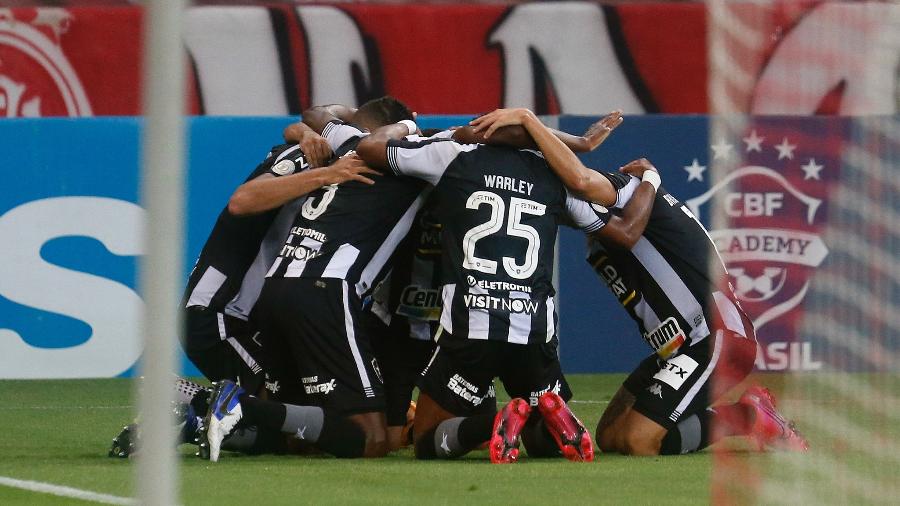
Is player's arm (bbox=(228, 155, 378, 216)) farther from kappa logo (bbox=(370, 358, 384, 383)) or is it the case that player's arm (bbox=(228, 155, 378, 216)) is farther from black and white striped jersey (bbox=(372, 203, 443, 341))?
kappa logo (bbox=(370, 358, 384, 383))

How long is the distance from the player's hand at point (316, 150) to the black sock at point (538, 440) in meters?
1.45

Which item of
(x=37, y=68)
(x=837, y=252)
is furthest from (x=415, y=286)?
(x=37, y=68)

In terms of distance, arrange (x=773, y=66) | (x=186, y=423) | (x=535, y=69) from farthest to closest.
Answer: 1. (x=535, y=69)
2. (x=186, y=423)
3. (x=773, y=66)

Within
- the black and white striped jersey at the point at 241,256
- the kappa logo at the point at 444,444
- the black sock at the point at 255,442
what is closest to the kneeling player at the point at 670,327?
the kappa logo at the point at 444,444

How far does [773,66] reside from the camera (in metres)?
4.20

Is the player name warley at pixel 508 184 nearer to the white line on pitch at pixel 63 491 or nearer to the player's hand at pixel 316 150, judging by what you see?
the player's hand at pixel 316 150

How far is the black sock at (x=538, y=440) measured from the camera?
5.95m

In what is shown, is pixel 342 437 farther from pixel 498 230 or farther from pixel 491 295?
pixel 498 230

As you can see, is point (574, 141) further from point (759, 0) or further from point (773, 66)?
point (773, 66)

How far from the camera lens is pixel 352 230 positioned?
6285 millimetres

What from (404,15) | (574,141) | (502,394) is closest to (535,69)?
(404,15)

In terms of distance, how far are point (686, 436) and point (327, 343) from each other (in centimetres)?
148

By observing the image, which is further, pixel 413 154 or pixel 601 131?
pixel 601 131

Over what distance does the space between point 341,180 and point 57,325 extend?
11.1 feet
